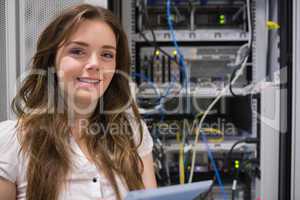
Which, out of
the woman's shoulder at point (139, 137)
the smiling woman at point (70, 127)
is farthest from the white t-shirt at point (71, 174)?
the woman's shoulder at point (139, 137)

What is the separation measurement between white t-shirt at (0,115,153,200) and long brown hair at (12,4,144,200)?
0.06 ft

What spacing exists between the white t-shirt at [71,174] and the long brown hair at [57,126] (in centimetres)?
2

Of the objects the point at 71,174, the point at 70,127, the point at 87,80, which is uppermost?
the point at 87,80

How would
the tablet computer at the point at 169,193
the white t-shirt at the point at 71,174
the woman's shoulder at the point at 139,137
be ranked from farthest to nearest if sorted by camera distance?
the woman's shoulder at the point at 139,137 → the white t-shirt at the point at 71,174 → the tablet computer at the point at 169,193

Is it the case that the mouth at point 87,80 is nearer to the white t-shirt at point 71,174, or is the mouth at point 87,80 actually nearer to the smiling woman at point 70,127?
the smiling woman at point 70,127

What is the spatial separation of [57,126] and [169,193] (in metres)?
0.45

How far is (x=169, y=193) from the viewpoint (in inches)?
18.1

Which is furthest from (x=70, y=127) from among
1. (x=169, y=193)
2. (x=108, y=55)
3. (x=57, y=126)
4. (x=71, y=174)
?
(x=169, y=193)

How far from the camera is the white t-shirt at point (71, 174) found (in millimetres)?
679

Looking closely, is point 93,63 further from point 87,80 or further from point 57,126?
point 57,126

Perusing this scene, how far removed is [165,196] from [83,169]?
34 centimetres

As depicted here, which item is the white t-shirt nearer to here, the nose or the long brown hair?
the long brown hair

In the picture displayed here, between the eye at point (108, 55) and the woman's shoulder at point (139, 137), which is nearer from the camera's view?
the eye at point (108, 55)

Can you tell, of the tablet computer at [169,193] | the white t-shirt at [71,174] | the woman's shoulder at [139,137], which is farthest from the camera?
the woman's shoulder at [139,137]
